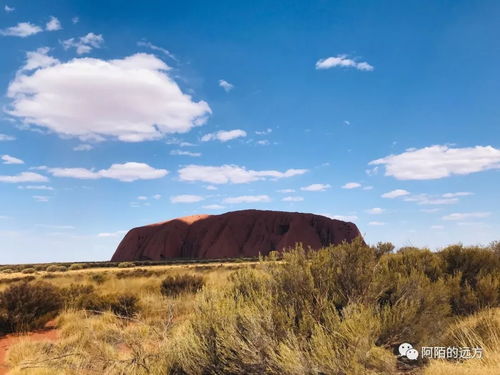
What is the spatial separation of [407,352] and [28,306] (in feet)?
33.2

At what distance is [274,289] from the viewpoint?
5.14m

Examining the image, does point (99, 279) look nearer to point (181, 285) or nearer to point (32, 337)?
point (181, 285)

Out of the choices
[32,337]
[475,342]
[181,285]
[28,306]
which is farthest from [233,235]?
[475,342]

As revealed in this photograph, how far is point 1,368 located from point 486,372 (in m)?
7.18

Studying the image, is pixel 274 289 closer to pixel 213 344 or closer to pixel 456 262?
pixel 213 344

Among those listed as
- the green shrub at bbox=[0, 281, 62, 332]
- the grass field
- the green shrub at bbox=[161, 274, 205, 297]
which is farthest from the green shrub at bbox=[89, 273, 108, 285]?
the grass field

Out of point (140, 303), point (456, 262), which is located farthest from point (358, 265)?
point (140, 303)

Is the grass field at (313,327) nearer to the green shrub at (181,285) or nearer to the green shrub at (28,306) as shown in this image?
the green shrub at (28,306)

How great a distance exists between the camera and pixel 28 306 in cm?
1023

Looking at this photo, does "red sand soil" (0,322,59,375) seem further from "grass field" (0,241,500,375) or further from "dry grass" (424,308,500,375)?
"dry grass" (424,308,500,375)

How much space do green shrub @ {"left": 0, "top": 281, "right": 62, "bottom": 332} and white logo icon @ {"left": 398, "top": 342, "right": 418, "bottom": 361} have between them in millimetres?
9002

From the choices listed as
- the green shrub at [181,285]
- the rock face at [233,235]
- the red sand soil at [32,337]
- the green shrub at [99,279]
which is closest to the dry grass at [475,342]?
the red sand soil at [32,337]

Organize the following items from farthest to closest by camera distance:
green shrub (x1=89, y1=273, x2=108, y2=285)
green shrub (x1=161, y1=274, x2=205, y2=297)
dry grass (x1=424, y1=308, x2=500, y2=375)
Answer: green shrub (x1=89, y1=273, x2=108, y2=285) < green shrub (x1=161, y1=274, x2=205, y2=297) < dry grass (x1=424, y1=308, x2=500, y2=375)

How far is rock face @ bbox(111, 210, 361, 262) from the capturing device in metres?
73.8
